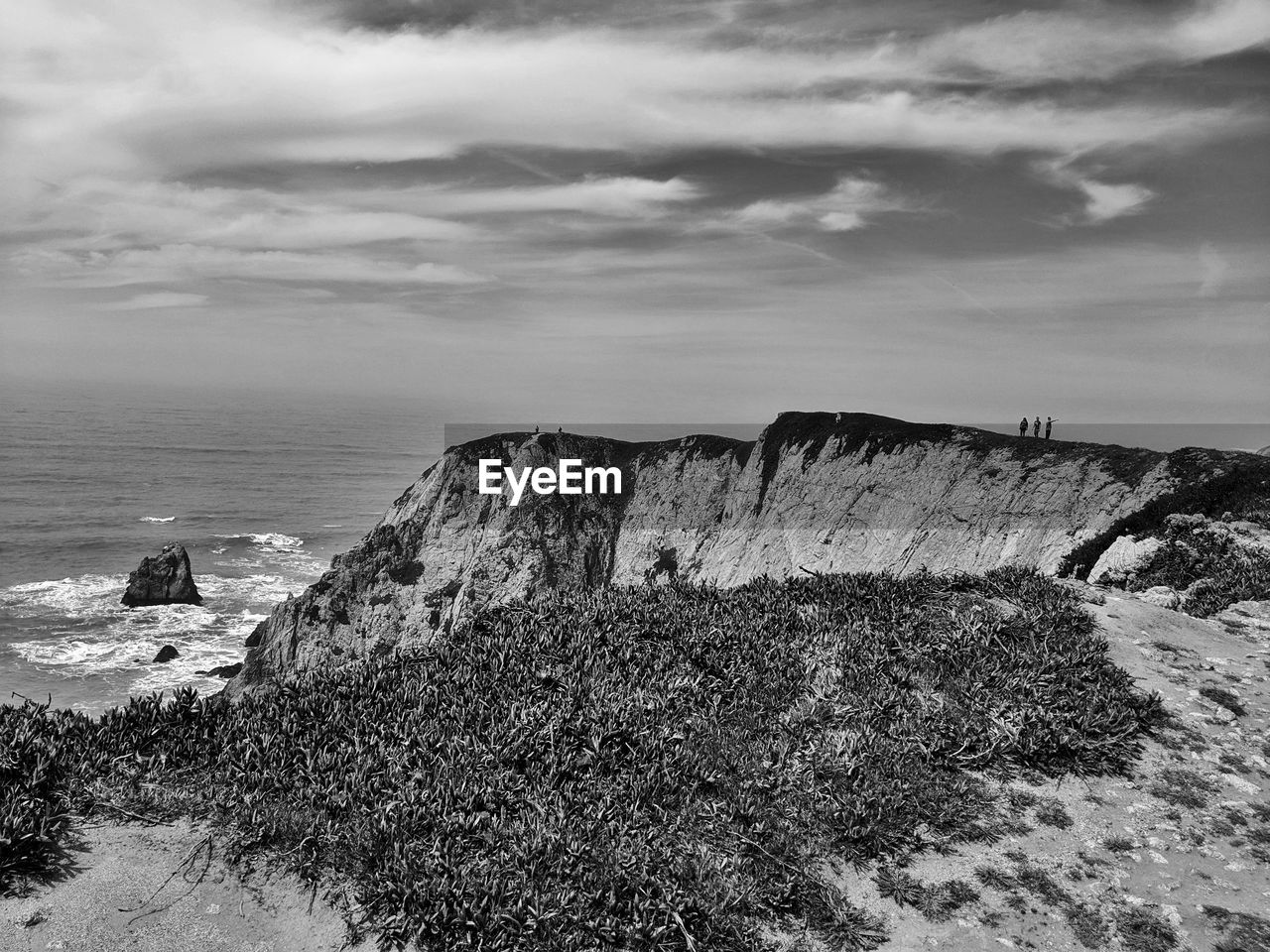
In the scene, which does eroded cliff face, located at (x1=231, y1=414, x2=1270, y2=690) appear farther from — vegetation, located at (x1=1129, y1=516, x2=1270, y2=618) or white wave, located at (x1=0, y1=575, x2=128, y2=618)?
white wave, located at (x1=0, y1=575, x2=128, y2=618)

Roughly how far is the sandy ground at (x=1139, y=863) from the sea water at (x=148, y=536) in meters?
8.83

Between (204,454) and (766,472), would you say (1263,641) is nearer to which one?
(766,472)

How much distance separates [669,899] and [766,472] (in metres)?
43.4

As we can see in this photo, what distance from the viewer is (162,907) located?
5.81 meters

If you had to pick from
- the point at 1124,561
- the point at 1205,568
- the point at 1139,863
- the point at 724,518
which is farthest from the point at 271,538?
the point at 1139,863

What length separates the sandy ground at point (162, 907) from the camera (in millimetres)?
5512

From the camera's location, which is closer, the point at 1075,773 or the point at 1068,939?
the point at 1068,939

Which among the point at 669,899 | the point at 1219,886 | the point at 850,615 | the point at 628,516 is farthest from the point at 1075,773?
the point at 628,516

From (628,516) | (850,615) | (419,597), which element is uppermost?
(850,615)

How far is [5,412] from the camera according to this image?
191625 millimetres

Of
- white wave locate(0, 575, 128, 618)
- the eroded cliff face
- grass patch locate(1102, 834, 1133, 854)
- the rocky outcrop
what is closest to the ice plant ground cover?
grass patch locate(1102, 834, 1133, 854)

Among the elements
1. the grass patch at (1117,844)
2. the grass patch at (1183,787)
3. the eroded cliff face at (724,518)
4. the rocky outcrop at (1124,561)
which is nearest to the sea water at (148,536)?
the eroded cliff face at (724,518)

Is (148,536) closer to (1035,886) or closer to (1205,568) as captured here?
(1205,568)

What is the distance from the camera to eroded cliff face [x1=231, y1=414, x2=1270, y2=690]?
35625 millimetres
